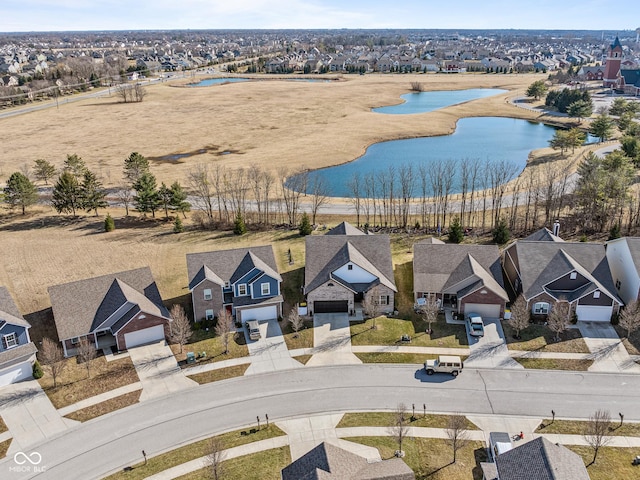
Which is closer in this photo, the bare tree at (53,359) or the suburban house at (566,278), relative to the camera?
the bare tree at (53,359)

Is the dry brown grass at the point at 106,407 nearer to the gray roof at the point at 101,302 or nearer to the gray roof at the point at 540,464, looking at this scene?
the gray roof at the point at 101,302

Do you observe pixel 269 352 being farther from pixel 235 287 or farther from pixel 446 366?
pixel 446 366

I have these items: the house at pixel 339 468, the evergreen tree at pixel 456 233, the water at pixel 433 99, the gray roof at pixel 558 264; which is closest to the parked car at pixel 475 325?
the gray roof at pixel 558 264

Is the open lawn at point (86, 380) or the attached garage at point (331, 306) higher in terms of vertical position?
the attached garage at point (331, 306)

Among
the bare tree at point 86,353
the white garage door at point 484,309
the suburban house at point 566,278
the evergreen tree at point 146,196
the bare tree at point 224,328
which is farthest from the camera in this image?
the evergreen tree at point 146,196

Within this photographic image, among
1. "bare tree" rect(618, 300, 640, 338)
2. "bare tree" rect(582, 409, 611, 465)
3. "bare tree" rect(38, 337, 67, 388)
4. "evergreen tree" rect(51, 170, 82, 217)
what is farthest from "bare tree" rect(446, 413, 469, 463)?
"evergreen tree" rect(51, 170, 82, 217)
